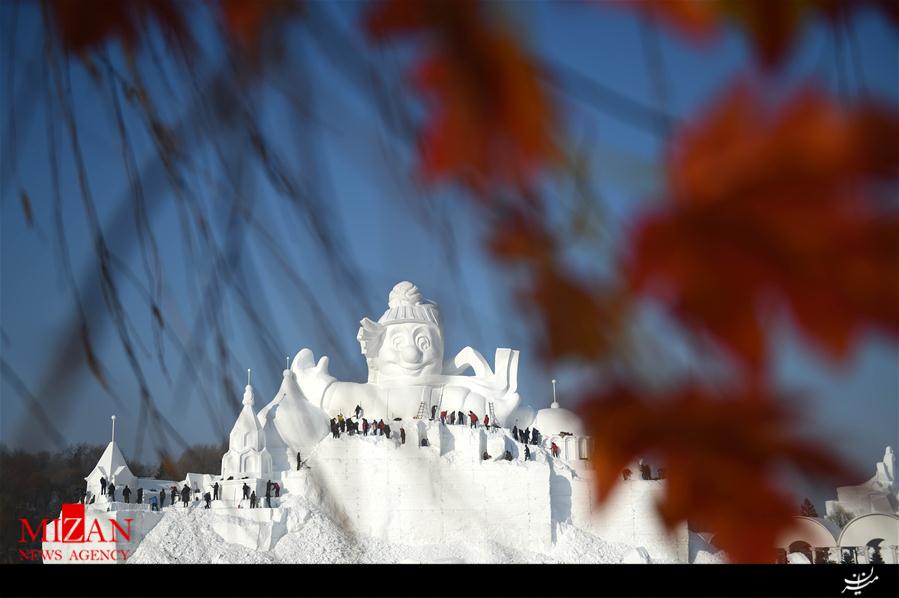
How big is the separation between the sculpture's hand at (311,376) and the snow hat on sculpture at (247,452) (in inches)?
68.2

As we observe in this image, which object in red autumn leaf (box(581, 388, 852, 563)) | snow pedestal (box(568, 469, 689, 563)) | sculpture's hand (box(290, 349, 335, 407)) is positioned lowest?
red autumn leaf (box(581, 388, 852, 563))

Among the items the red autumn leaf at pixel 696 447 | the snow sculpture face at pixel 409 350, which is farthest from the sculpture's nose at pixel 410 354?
the red autumn leaf at pixel 696 447

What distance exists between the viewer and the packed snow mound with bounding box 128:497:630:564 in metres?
15.2

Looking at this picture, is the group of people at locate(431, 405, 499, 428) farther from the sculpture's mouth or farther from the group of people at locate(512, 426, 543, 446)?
the sculpture's mouth

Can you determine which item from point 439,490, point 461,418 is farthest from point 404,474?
point 461,418

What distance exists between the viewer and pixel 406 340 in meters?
18.1

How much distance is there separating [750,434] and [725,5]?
524 millimetres

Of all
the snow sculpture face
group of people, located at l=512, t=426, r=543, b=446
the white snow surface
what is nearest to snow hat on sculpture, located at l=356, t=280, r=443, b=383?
the snow sculpture face

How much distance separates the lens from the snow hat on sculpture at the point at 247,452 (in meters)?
16.5

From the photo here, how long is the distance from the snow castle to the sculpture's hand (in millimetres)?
29

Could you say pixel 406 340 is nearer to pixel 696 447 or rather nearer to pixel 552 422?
pixel 552 422

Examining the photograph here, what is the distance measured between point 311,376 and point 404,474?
11.6 ft

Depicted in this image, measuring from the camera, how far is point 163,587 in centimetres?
1051

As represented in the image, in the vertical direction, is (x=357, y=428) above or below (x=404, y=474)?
above
